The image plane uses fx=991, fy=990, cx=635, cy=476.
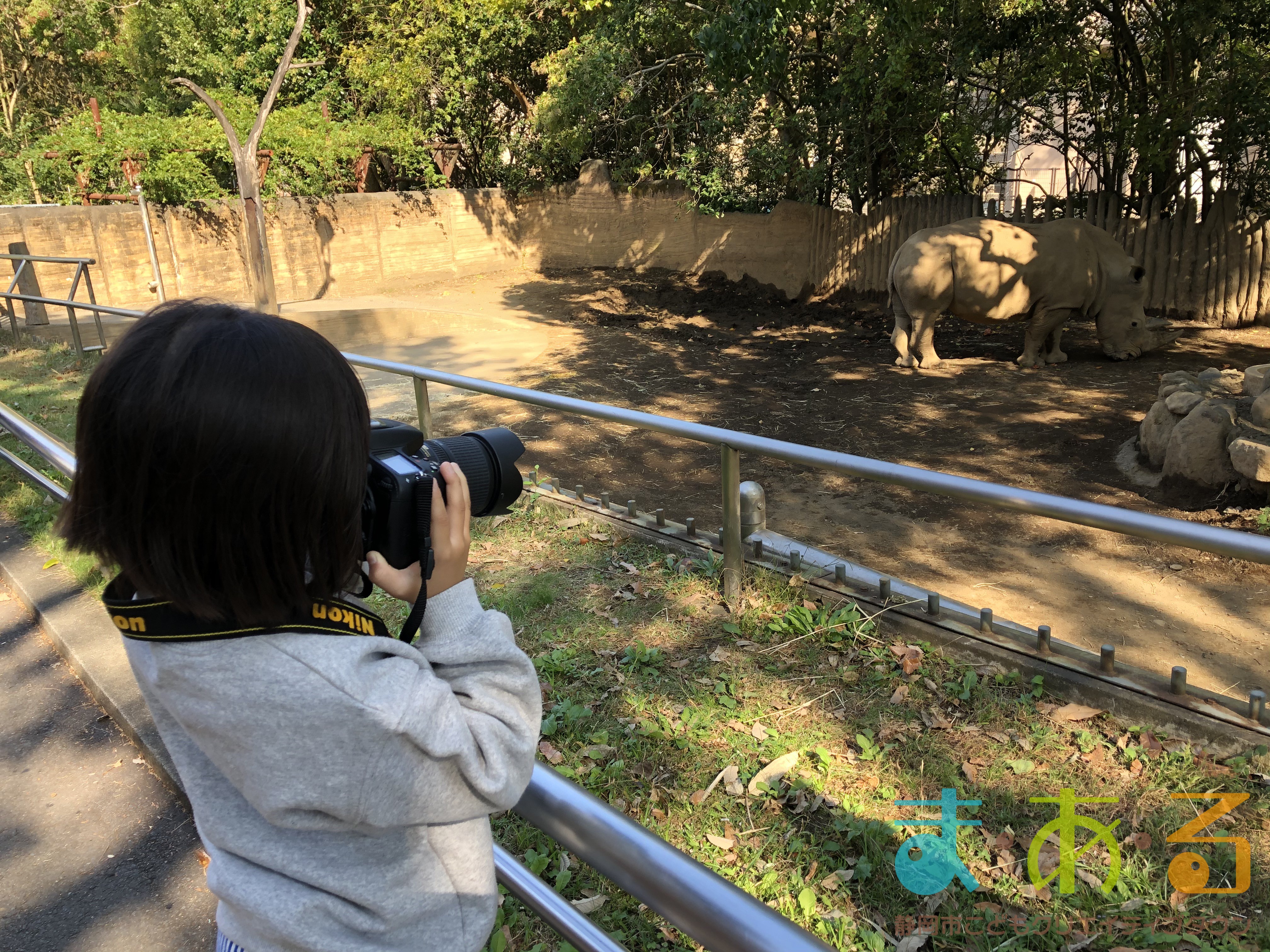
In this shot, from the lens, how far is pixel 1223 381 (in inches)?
269

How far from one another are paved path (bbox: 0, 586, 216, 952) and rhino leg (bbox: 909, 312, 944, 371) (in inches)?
348

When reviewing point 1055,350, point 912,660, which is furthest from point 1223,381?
point 912,660

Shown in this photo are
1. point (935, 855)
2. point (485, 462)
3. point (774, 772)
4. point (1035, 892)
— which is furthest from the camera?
point (774, 772)

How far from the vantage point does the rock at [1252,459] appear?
5316mm

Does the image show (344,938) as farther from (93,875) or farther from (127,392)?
(93,875)

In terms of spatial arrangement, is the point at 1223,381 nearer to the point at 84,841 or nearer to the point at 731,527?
the point at 731,527

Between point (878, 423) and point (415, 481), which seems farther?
point (878, 423)

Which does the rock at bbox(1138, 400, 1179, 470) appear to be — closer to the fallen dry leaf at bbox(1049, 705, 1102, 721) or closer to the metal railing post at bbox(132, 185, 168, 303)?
the fallen dry leaf at bbox(1049, 705, 1102, 721)

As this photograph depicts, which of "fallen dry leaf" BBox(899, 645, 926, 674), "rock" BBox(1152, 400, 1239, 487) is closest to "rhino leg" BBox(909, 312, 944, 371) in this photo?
"rock" BBox(1152, 400, 1239, 487)

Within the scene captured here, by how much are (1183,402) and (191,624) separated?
6.67 meters

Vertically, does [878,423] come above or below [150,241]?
below

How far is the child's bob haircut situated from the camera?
3.09 ft

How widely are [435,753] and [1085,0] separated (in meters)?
13.3

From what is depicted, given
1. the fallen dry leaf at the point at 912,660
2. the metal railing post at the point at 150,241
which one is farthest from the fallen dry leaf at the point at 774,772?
the metal railing post at the point at 150,241
